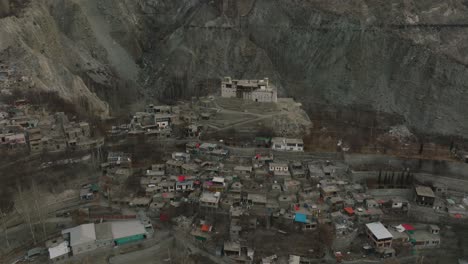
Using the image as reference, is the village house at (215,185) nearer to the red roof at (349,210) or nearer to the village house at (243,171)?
the village house at (243,171)

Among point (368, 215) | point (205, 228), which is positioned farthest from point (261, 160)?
point (368, 215)

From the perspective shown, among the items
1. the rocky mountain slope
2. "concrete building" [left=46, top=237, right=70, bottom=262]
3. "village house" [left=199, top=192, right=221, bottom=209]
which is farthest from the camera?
the rocky mountain slope

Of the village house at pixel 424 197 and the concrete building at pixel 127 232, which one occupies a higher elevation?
the village house at pixel 424 197

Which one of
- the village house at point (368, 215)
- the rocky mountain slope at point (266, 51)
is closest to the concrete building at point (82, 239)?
the village house at point (368, 215)

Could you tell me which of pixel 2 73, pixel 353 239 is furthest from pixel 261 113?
pixel 2 73

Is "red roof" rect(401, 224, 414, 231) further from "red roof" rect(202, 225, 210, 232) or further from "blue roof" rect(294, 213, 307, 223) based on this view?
"red roof" rect(202, 225, 210, 232)

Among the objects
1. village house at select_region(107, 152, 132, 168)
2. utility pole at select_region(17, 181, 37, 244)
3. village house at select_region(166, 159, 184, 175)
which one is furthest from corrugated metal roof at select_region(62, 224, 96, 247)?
village house at select_region(166, 159, 184, 175)
